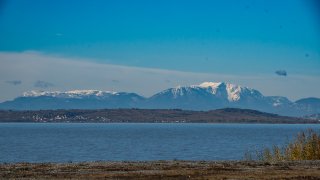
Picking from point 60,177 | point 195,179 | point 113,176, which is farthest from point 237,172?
point 60,177

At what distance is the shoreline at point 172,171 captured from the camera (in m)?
35.8

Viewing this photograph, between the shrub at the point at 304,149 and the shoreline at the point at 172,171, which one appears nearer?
the shoreline at the point at 172,171

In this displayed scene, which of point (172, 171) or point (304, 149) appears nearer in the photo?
point (172, 171)

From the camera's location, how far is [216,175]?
36562 millimetres

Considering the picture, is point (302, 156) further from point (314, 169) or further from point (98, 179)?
point (98, 179)

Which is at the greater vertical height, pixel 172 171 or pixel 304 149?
pixel 304 149

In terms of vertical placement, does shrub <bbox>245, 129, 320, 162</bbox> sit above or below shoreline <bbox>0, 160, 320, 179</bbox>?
above

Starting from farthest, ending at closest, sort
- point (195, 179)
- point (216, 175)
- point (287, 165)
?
point (287, 165) → point (216, 175) → point (195, 179)

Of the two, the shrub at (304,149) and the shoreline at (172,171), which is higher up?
the shrub at (304,149)

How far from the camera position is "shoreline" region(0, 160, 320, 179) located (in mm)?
35844

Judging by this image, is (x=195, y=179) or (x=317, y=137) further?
(x=317, y=137)

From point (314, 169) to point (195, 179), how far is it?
31.6 ft

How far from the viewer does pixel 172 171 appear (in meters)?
39.1

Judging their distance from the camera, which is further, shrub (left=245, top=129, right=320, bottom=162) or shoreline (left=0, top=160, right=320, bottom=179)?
shrub (left=245, top=129, right=320, bottom=162)
